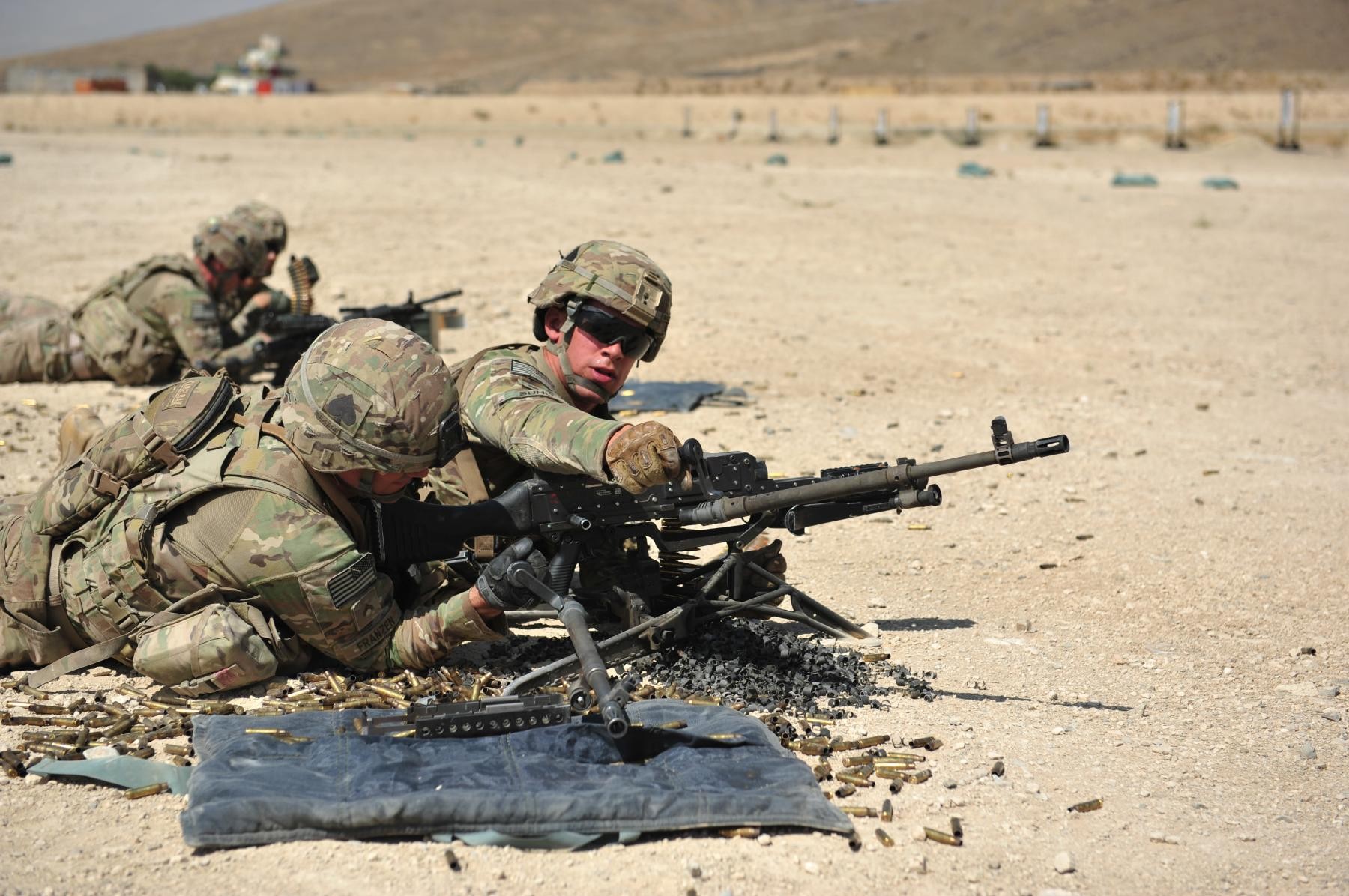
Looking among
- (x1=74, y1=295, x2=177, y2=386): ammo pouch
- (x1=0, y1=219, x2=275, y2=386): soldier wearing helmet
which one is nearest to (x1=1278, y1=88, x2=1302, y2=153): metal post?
(x1=0, y1=219, x2=275, y2=386): soldier wearing helmet

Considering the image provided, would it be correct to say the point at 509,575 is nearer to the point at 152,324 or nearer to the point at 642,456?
the point at 642,456

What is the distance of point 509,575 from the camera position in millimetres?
4836

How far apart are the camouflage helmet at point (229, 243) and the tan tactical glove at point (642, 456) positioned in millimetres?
6669

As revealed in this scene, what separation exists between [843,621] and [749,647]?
0.47 m

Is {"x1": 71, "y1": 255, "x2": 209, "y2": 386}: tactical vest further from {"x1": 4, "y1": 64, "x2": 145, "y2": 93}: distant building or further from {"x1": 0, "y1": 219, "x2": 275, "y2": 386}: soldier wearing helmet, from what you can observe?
{"x1": 4, "y1": 64, "x2": 145, "y2": 93}: distant building

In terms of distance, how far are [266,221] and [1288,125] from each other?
27.5 metres

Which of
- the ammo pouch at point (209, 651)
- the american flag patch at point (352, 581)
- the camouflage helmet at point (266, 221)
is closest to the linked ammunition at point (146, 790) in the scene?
the ammo pouch at point (209, 651)

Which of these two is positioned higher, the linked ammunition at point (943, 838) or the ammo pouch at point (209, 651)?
the ammo pouch at point (209, 651)

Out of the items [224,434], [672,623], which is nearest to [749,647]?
[672,623]

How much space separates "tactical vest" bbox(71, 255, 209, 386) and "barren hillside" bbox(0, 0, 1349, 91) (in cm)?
4924

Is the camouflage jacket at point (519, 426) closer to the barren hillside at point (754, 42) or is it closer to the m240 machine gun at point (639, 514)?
the m240 machine gun at point (639, 514)

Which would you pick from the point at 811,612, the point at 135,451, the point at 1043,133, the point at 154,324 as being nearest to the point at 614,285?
the point at 811,612

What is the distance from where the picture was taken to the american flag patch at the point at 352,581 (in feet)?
15.9

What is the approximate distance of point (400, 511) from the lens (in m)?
5.11
